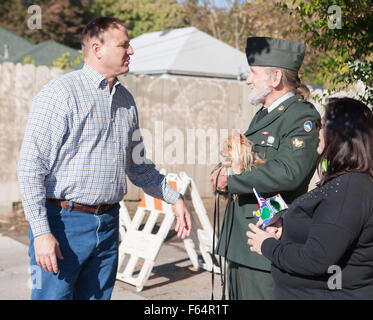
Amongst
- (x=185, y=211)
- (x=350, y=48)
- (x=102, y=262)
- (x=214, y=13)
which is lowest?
(x=102, y=262)

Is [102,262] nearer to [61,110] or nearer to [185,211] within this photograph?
[185,211]

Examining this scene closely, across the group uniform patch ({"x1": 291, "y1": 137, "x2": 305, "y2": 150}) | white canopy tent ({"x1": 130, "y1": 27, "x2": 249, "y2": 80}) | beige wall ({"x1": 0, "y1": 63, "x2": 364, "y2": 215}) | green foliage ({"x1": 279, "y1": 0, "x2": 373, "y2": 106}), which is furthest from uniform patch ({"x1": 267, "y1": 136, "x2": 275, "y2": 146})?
white canopy tent ({"x1": 130, "y1": 27, "x2": 249, "y2": 80})

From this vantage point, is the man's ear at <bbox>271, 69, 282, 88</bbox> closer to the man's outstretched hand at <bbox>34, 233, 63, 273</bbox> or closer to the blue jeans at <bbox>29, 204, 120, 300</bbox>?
the blue jeans at <bbox>29, 204, 120, 300</bbox>

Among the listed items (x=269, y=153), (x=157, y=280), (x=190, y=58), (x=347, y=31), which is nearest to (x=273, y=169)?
(x=269, y=153)

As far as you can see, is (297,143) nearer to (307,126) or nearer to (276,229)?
(307,126)

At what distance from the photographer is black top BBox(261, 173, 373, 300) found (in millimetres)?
2156

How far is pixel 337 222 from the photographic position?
2.15m

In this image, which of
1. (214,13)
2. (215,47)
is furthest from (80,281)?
(214,13)

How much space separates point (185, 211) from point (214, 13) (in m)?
20.2

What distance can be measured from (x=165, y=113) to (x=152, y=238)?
4.32 m

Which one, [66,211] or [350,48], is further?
[350,48]

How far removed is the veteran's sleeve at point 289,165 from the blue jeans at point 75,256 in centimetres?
81

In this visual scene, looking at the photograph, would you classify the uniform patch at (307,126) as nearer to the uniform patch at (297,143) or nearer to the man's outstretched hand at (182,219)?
the uniform patch at (297,143)
